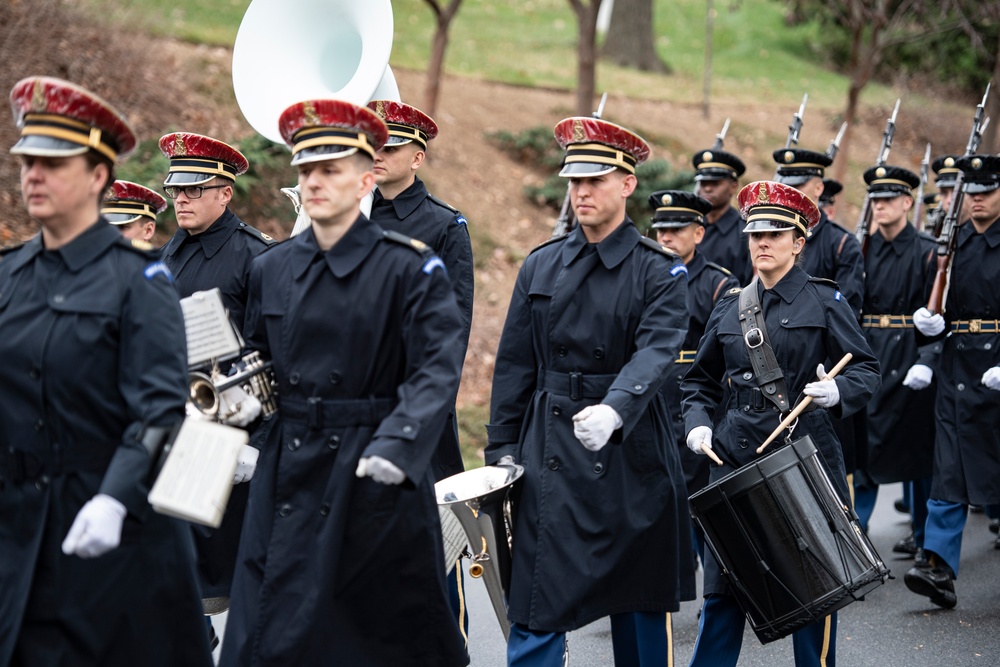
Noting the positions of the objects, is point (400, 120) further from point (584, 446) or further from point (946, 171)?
point (946, 171)

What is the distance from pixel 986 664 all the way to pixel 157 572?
168 inches

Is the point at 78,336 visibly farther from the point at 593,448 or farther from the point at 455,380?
the point at 593,448

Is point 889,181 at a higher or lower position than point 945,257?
higher

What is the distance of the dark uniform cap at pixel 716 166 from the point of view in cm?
911

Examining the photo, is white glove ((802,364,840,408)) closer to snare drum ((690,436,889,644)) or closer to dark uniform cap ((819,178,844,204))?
snare drum ((690,436,889,644))

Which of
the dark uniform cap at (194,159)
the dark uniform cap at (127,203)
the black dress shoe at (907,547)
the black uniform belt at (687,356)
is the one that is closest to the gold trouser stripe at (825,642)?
the black uniform belt at (687,356)


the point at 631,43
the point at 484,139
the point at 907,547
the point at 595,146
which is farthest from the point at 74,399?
the point at 631,43

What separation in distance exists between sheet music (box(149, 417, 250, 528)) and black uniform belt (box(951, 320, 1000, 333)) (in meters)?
5.40

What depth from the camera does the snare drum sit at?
197 inches

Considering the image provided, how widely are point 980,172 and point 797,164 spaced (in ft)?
5.17

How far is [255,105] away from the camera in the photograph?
6.37 metres

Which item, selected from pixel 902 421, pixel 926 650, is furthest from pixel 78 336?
pixel 902 421

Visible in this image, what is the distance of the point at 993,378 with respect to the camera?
7.15 metres

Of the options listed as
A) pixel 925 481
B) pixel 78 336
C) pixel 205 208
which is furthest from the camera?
pixel 925 481
